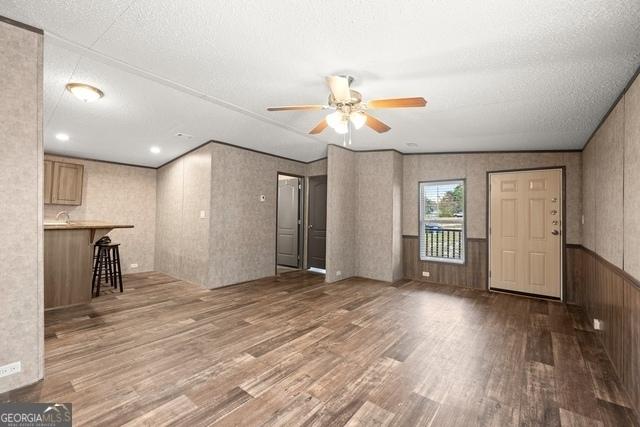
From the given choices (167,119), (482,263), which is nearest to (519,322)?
(482,263)

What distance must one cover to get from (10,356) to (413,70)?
3.71 metres

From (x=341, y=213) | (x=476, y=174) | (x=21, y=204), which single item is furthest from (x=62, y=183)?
(x=476, y=174)

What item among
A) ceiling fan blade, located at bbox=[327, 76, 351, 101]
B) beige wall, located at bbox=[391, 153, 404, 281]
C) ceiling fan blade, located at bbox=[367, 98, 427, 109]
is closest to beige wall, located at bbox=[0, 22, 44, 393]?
ceiling fan blade, located at bbox=[327, 76, 351, 101]

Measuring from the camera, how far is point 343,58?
2.23 m

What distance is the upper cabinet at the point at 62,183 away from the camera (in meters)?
5.16

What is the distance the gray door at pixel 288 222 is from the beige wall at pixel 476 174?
2.59 metres

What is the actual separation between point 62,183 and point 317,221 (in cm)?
506

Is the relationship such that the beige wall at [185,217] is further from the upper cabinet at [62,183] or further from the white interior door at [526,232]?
the white interior door at [526,232]

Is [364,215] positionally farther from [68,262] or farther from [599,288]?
[68,262]

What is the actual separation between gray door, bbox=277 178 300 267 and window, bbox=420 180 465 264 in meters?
2.91

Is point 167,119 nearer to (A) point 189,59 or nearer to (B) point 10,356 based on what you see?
(A) point 189,59

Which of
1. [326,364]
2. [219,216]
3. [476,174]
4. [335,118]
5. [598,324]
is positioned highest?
[335,118]

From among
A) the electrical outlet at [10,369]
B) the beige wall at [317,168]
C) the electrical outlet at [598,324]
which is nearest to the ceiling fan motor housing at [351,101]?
the electrical outlet at [10,369]

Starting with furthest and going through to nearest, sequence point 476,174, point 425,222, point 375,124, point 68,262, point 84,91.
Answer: point 425,222 → point 476,174 → point 68,262 → point 375,124 → point 84,91
